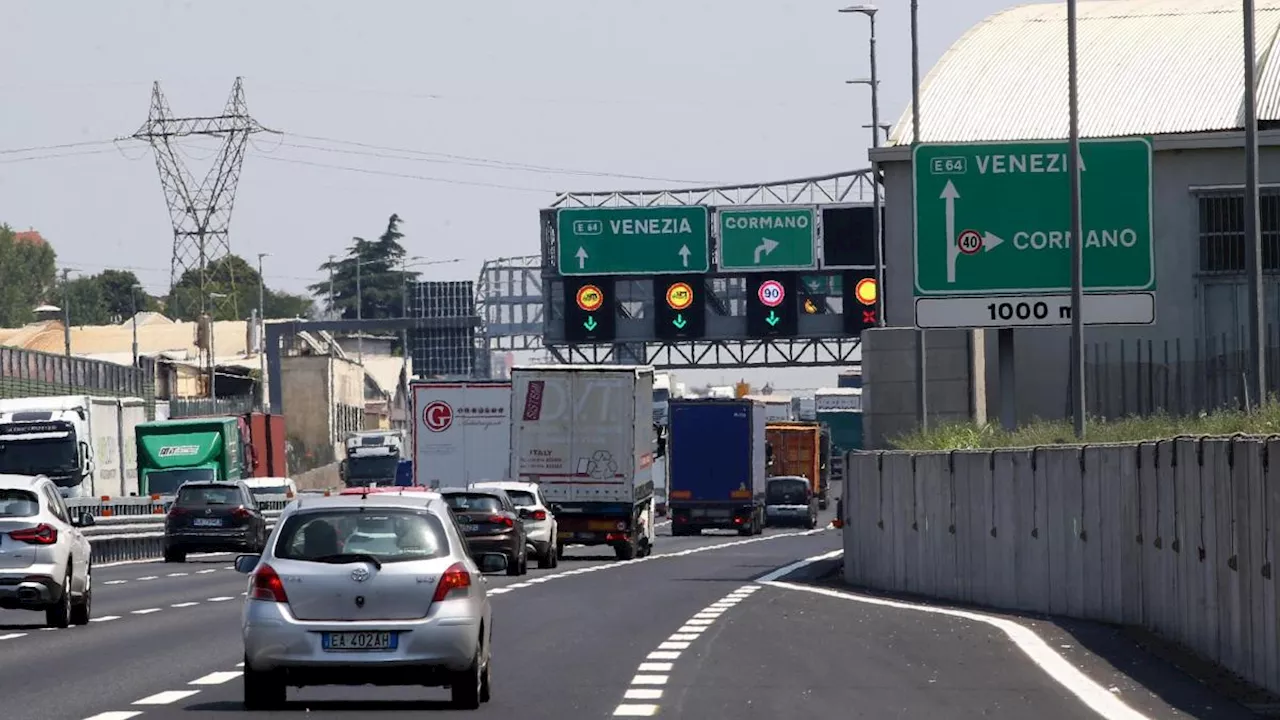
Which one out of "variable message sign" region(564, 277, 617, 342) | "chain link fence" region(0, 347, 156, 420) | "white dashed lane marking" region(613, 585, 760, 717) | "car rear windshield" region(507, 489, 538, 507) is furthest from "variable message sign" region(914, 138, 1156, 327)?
"chain link fence" region(0, 347, 156, 420)

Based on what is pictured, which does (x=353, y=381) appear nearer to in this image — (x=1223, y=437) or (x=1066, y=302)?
(x=1066, y=302)

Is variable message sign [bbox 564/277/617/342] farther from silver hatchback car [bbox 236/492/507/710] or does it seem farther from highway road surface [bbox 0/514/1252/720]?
silver hatchback car [bbox 236/492/507/710]

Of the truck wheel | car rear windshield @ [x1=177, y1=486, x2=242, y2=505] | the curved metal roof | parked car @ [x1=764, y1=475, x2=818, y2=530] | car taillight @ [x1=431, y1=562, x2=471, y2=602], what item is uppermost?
the curved metal roof

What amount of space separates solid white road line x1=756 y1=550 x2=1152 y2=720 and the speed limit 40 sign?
28.8 meters

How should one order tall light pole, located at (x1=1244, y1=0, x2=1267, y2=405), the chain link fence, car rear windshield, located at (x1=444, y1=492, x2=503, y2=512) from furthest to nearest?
the chain link fence, car rear windshield, located at (x1=444, y1=492, x2=503, y2=512), tall light pole, located at (x1=1244, y1=0, x2=1267, y2=405)

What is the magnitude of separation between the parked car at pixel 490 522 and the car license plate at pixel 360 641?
22.0 m

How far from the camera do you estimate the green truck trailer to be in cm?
6028

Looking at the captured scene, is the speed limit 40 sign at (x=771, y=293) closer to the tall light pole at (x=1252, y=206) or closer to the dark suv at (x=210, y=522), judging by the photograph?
the dark suv at (x=210, y=522)

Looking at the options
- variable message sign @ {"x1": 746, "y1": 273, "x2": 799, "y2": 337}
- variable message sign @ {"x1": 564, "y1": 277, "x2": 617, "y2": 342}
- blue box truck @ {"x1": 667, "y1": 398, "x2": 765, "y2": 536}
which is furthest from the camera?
blue box truck @ {"x1": 667, "y1": 398, "x2": 765, "y2": 536}

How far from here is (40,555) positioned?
24.8 m

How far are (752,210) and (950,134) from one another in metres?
10.6

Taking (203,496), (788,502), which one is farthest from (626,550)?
(788,502)

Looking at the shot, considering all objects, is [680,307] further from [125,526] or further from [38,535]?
[38,535]

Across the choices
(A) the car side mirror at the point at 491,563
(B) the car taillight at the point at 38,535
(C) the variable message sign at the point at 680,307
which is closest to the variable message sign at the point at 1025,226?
(B) the car taillight at the point at 38,535
